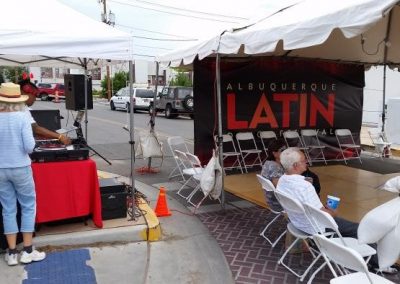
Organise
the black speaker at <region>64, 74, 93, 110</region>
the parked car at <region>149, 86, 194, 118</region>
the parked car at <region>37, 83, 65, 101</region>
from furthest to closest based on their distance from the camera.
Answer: the parked car at <region>37, 83, 65, 101</region>
the parked car at <region>149, 86, 194, 118</region>
the black speaker at <region>64, 74, 93, 110</region>

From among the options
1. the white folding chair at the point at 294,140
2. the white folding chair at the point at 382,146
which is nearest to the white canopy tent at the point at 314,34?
the white folding chair at the point at 294,140

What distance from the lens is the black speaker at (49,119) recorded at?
22.2ft

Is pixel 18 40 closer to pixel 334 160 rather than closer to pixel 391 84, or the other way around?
pixel 334 160

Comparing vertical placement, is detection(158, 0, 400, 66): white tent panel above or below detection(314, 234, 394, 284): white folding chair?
above

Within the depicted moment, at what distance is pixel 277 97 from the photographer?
28.6ft

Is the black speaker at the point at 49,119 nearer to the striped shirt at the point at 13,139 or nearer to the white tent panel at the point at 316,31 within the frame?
the white tent panel at the point at 316,31

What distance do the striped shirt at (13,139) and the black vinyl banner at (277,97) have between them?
4232 millimetres

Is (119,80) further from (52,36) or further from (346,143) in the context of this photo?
(52,36)

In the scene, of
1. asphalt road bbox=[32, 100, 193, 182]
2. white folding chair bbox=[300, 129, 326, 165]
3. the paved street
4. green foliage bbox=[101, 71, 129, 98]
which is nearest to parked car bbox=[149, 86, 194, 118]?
asphalt road bbox=[32, 100, 193, 182]

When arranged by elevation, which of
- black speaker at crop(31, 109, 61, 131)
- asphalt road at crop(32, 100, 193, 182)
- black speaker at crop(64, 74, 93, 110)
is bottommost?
asphalt road at crop(32, 100, 193, 182)

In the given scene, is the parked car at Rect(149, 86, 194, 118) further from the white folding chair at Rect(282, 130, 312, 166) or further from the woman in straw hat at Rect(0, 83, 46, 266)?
the woman in straw hat at Rect(0, 83, 46, 266)

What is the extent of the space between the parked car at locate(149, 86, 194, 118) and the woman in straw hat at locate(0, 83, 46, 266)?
1653 centimetres

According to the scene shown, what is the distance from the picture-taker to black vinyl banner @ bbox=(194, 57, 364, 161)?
308 inches

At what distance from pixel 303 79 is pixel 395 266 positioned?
224 inches
